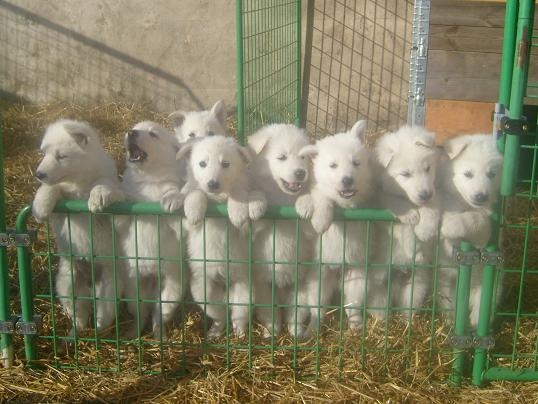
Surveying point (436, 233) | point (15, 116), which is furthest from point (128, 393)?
point (15, 116)

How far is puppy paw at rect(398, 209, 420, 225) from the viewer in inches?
Answer: 150

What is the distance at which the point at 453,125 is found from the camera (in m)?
6.80

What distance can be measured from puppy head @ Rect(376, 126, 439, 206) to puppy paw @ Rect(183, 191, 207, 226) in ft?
3.78

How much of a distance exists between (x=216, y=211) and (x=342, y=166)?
0.81 m

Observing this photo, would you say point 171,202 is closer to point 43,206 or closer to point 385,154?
point 43,206

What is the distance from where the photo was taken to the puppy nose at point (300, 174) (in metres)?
4.36

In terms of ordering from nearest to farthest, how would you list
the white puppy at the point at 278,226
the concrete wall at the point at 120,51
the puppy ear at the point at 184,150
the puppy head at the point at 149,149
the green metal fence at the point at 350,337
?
the green metal fence at the point at 350,337 < the white puppy at the point at 278,226 < the puppy ear at the point at 184,150 < the puppy head at the point at 149,149 < the concrete wall at the point at 120,51

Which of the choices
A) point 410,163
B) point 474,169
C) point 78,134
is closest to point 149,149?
point 78,134

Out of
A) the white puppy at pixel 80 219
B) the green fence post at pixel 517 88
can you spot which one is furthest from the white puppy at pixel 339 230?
the white puppy at pixel 80 219

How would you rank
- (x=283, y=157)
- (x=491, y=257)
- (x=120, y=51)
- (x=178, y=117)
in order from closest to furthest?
(x=491, y=257)
(x=283, y=157)
(x=178, y=117)
(x=120, y=51)

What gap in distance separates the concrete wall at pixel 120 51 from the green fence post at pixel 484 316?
6084mm

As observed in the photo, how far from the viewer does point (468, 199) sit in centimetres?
409

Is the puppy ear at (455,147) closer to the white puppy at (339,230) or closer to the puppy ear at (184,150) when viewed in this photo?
the white puppy at (339,230)

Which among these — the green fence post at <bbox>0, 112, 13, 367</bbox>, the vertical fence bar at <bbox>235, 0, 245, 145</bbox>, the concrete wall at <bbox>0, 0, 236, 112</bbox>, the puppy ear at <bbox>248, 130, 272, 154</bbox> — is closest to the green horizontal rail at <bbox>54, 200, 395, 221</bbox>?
the green fence post at <bbox>0, 112, 13, 367</bbox>
